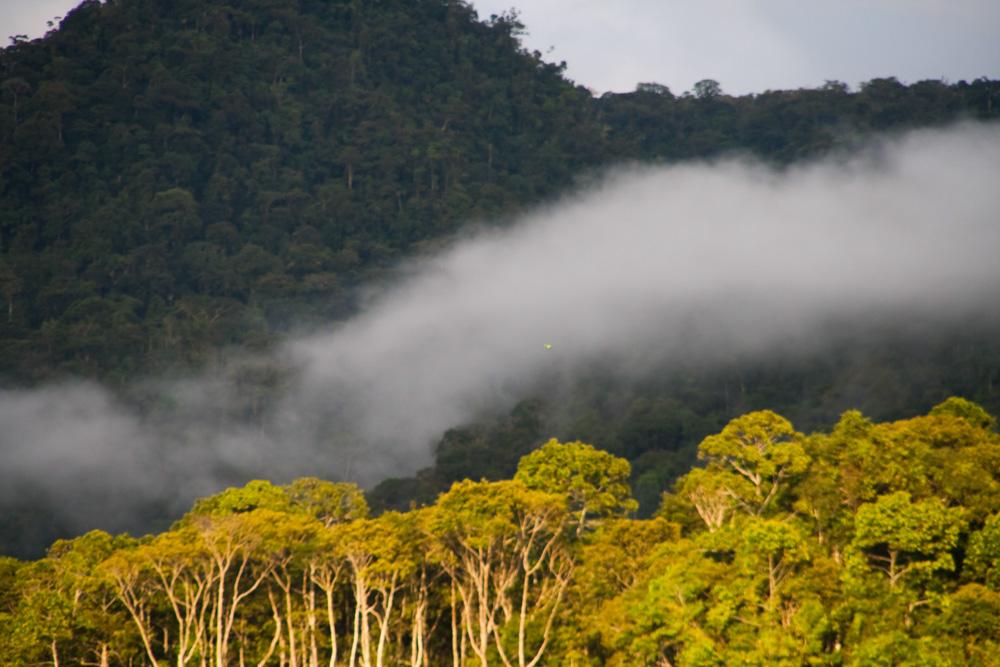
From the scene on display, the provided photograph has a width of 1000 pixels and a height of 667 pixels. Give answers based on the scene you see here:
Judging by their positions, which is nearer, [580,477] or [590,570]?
[590,570]

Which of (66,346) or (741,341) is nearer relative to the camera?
(741,341)

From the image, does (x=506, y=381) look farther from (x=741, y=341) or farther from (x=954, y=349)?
(x=954, y=349)

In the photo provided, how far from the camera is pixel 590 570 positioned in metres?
50.7

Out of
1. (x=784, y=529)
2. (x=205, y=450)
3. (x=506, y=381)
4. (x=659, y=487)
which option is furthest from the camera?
(x=506, y=381)

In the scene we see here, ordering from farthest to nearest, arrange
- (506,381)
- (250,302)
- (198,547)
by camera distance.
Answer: (250,302) < (506,381) < (198,547)

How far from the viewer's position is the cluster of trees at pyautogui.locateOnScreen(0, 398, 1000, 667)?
41719mm

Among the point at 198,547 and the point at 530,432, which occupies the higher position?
the point at 198,547

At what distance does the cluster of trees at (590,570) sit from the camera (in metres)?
41.7

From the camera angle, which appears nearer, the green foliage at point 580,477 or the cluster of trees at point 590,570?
the cluster of trees at point 590,570

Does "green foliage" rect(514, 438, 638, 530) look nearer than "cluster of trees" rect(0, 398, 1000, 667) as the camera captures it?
No

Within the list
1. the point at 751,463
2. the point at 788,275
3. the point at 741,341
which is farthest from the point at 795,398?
the point at 751,463

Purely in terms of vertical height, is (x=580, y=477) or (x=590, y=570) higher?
(x=580, y=477)

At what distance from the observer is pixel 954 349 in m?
127

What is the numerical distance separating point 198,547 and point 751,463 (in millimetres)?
21951
